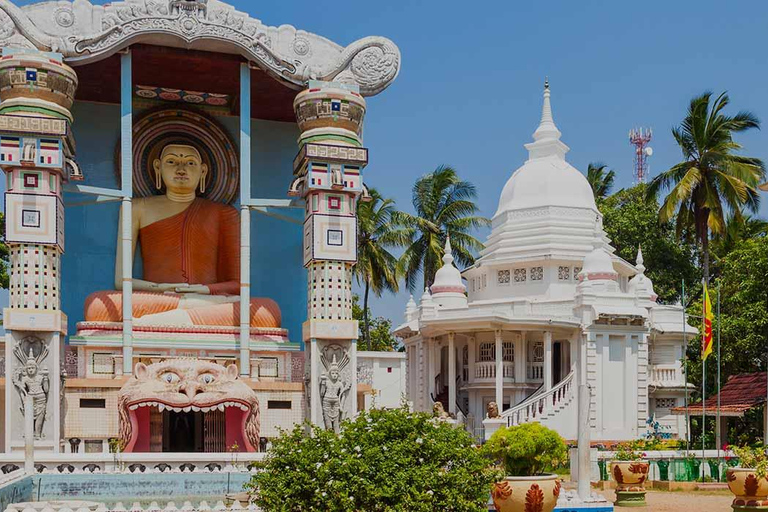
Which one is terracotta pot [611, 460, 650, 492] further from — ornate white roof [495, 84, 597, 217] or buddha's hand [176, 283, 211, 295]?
ornate white roof [495, 84, 597, 217]

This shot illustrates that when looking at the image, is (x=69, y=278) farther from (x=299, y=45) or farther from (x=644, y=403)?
(x=644, y=403)

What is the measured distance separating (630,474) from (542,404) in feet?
43.3

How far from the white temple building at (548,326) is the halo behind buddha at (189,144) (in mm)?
9500

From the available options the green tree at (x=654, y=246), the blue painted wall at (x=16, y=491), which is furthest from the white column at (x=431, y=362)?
the blue painted wall at (x=16, y=491)

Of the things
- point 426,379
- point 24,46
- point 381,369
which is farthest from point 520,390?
point 24,46

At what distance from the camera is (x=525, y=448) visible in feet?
48.3

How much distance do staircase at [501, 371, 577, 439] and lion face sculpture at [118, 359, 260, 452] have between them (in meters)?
10.5

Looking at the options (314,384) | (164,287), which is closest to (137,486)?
(314,384)

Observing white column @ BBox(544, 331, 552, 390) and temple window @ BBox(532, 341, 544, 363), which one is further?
temple window @ BBox(532, 341, 544, 363)

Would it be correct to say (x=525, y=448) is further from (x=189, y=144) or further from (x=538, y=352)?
(x=538, y=352)

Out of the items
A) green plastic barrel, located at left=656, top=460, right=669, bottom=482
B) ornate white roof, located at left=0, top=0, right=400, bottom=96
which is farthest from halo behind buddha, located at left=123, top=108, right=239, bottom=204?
green plastic barrel, located at left=656, top=460, right=669, bottom=482

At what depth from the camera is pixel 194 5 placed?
24625 mm

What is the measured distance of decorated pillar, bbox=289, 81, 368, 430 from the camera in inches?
934

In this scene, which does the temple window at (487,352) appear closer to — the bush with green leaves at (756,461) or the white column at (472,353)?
the white column at (472,353)
